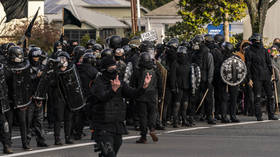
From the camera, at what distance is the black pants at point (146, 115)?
15711 mm

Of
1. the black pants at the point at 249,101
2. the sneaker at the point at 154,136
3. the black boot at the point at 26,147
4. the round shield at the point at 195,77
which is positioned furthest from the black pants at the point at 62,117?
the black pants at the point at 249,101

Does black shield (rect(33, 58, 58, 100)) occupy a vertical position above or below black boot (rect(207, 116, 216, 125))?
above

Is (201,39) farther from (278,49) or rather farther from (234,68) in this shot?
(278,49)

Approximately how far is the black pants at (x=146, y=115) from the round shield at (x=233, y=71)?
428 cm

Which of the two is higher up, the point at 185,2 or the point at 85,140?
the point at 185,2

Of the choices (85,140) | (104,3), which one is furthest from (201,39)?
(104,3)

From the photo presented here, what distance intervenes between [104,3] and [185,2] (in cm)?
5602

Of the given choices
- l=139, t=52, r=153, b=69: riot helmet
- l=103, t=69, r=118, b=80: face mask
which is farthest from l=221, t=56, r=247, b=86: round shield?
l=103, t=69, r=118, b=80: face mask

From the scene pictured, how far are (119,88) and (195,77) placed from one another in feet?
26.7

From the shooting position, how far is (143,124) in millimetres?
15695

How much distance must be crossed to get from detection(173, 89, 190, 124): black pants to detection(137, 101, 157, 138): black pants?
9.42 ft

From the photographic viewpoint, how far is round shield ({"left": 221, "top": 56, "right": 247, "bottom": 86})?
1988 centimetres

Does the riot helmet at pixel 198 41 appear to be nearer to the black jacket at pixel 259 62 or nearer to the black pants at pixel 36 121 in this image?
the black jacket at pixel 259 62

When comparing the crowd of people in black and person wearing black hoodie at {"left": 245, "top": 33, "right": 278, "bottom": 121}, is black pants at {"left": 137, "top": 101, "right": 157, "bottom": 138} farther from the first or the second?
person wearing black hoodie at {"left": 245, "top": 33, "right": 278, "bottom": 121}
